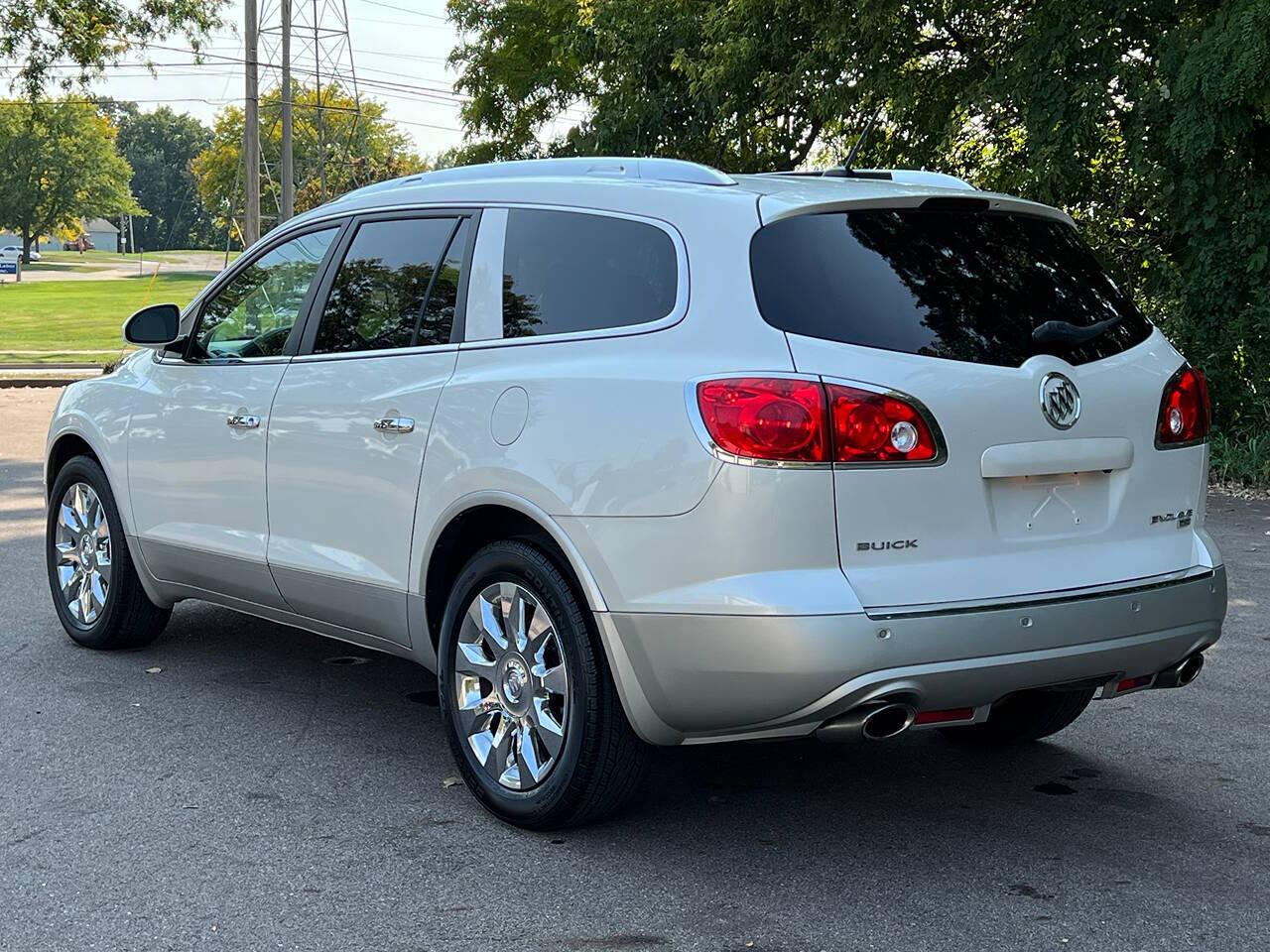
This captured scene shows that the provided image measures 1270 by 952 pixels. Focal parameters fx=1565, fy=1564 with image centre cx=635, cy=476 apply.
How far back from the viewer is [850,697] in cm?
379

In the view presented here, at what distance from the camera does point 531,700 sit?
4.44 metres

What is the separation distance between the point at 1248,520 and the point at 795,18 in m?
8.42

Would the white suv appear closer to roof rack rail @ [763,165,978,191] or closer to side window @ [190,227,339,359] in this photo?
roof rack rail @ [763,165,978,191]

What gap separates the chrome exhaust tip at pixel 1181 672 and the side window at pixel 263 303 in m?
3.11

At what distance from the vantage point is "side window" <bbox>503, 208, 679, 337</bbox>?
427cm

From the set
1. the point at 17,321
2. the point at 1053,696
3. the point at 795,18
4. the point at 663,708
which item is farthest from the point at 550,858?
the point at 17,321

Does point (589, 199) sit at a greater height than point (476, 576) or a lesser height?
greater

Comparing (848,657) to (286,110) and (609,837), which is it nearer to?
(609,837)

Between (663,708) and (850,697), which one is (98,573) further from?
(850,697)

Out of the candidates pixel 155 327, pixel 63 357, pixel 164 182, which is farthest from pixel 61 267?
pixel 155 327

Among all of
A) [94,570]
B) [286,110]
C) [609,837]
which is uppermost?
[286,110]

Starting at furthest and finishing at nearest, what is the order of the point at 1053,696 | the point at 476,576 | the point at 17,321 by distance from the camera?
the point at 17,321
the point at 1053,696
the point at 476,576

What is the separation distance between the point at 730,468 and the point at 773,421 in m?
0.15

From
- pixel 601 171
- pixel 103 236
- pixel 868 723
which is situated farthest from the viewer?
pixel 103 236
